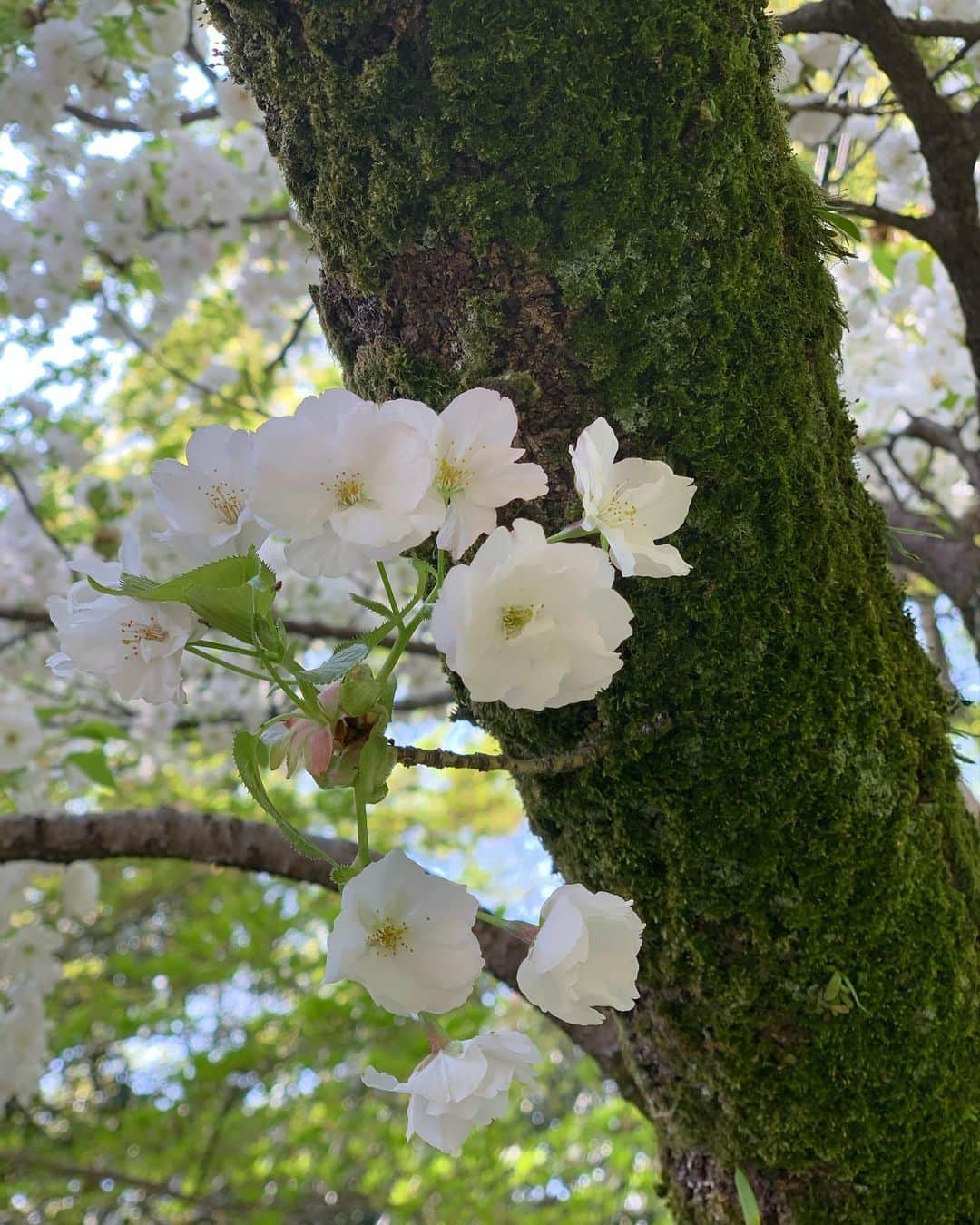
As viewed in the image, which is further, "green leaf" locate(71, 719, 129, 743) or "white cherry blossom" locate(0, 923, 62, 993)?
"white cherry blossom" locate(0, 923, 62, 993)

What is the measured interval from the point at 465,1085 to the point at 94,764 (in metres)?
1.50

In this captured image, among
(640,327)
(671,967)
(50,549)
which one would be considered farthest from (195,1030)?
(640,327)

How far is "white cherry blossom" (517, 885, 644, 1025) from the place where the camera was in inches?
24.9

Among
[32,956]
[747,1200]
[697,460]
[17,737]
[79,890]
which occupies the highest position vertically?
[697,460]

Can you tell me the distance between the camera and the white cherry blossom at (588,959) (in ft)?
2.07

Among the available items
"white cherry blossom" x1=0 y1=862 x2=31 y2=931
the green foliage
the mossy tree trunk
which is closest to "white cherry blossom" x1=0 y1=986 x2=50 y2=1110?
"white cherry blossom" x1=0 y1=862 x2=31 y2=931

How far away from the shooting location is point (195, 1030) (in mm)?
4527

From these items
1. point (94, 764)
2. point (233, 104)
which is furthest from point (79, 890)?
point (233, 104)

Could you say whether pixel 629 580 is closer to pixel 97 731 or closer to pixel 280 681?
pixel 280 681

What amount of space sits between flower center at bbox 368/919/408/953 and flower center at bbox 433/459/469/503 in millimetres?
278

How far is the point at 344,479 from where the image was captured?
61 centimetres

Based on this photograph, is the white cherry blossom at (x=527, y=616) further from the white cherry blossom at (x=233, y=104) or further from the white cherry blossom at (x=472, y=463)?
the white cherry blossom at (x=233, y=104)

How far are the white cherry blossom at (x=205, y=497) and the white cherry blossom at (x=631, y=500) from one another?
0.23m

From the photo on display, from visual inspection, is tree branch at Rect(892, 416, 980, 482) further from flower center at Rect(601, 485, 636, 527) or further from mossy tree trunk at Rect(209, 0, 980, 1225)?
flower center at Rect(601, 485, 636, 527)
